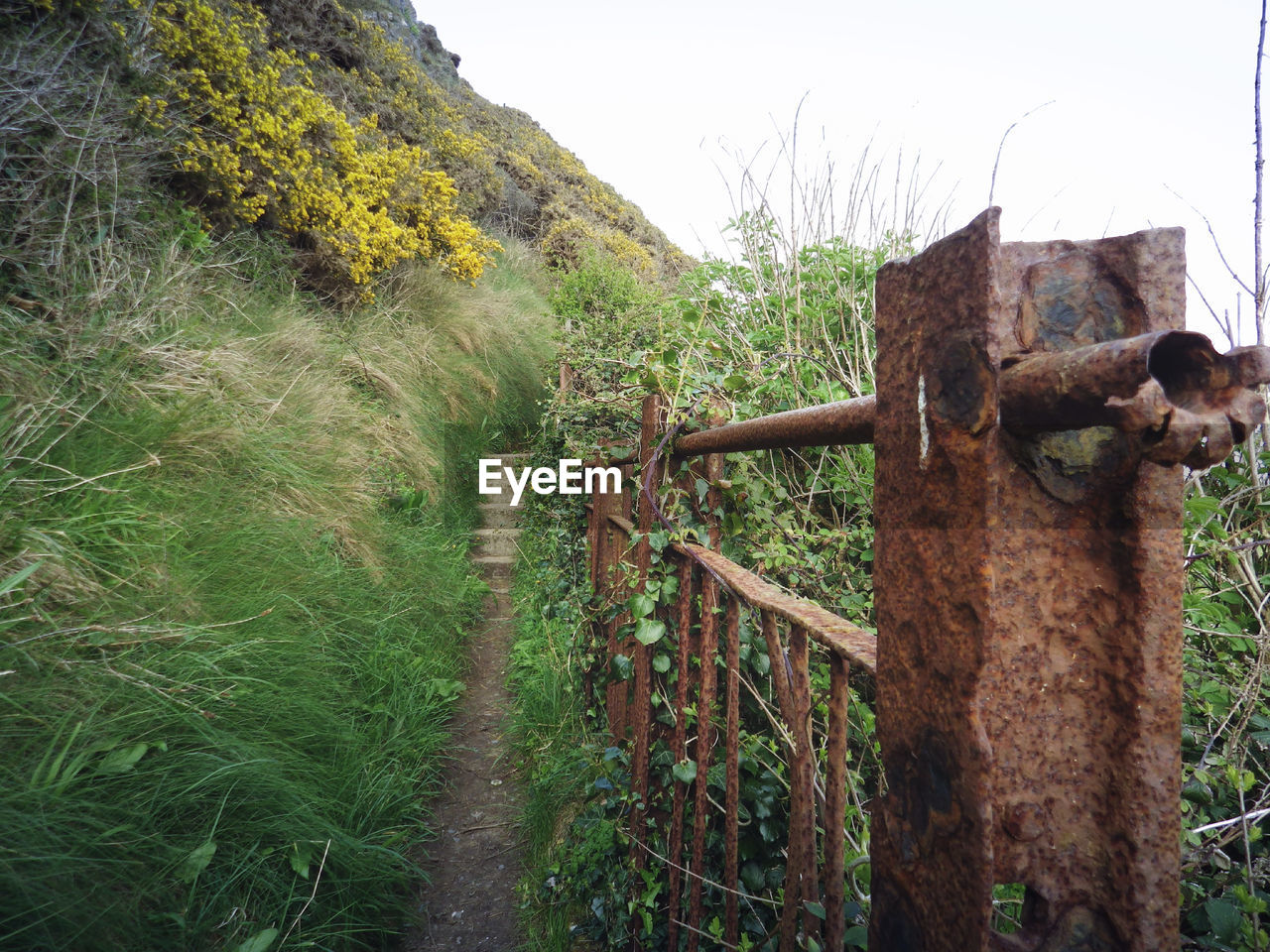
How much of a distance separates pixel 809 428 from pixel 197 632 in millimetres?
2325

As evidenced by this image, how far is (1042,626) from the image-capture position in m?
0.39

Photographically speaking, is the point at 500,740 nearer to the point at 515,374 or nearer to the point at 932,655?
the point at 932,655

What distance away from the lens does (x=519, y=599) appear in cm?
471

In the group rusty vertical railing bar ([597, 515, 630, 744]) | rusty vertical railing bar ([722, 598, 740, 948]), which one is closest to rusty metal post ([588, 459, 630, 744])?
rusty vertical railing bar ([597, 515, 630, 744])

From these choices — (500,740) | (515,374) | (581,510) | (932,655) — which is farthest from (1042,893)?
(515,374)

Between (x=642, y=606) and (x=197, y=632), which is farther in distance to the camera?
(x=197, y=632)

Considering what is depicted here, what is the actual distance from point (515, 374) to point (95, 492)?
5.66 metres

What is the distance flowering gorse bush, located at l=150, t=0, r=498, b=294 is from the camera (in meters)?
4.64

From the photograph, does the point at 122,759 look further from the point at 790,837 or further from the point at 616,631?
the point at 790,837

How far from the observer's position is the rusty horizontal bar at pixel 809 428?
63cm

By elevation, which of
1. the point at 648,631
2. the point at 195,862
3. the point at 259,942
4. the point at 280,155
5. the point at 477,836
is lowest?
the point at 477,836

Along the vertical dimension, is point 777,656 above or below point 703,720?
above

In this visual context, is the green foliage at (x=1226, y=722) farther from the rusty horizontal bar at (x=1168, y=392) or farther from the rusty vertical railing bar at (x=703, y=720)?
the rusty horizontal bar at (x=1168, y=392)

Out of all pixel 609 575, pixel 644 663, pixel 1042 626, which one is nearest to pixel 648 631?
pixel 644 663
